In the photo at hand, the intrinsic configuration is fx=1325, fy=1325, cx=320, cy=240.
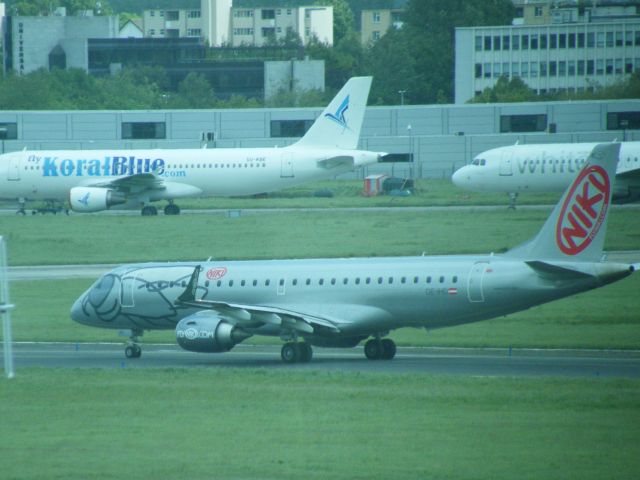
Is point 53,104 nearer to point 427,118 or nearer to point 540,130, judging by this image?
point 427,118

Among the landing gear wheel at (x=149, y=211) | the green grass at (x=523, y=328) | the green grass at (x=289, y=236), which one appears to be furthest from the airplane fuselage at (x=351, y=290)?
the landing gear wheel at (x=149, y=211)

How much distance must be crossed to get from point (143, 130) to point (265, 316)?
202 feet

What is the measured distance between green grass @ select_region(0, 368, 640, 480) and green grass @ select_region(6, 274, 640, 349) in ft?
28.3

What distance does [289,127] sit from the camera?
9350 cm

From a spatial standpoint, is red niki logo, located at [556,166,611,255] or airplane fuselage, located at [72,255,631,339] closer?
airplane fuselage, located at [72,255,631,339]

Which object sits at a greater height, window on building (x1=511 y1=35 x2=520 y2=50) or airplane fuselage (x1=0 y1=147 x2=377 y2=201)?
window on building (x1=511 y1=35 x2=520 y2=50)

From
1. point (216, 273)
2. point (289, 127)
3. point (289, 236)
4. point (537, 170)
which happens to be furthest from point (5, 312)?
point (289, 127)

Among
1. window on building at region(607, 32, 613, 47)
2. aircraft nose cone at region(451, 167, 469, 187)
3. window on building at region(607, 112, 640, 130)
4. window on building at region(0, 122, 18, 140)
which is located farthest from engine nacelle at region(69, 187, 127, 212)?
window on building at region(607, 32, 613, 47)

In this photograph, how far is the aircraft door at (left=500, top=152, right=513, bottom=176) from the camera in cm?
7569

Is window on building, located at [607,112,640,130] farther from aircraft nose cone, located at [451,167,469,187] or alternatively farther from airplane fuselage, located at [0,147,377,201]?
airplane fuselage, located at [0,147,377,201]

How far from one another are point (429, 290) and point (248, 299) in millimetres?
5380

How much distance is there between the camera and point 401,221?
6431 centimetres

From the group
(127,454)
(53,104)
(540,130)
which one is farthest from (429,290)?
(53,104)

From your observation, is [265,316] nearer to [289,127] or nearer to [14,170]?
[14,170]
